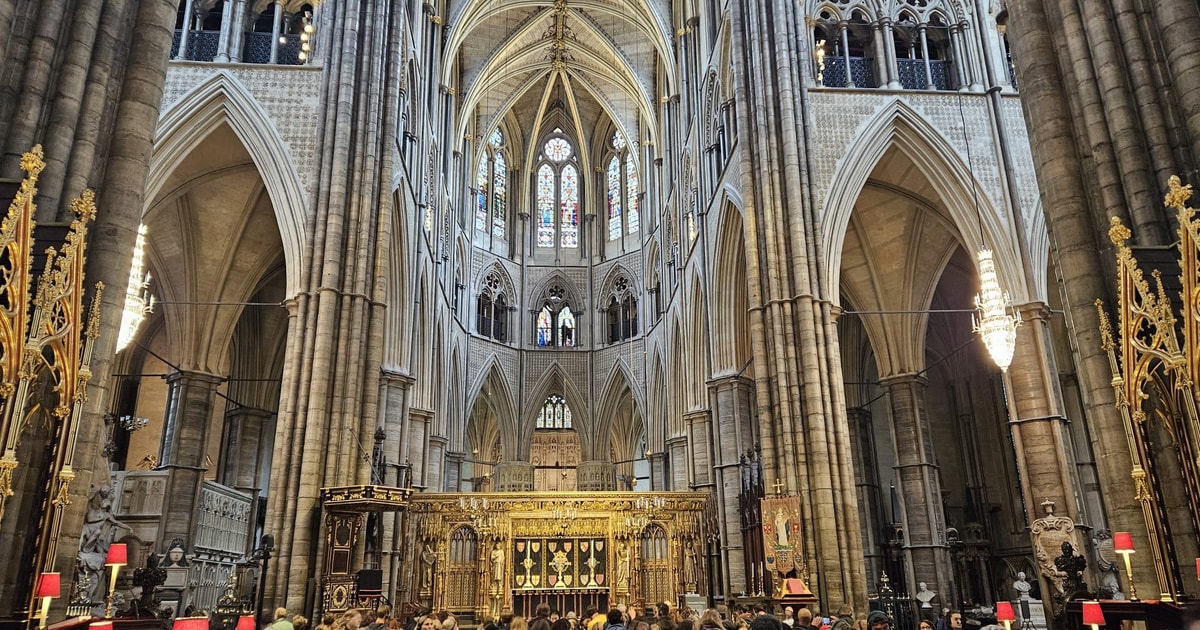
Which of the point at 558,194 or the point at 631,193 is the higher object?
the point at 558,194

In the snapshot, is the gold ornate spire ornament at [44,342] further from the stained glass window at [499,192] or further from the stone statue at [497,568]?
the stained glass window at [499,192]

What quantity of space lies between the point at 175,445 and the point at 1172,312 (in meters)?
20.7

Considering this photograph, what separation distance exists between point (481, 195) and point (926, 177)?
23116mm

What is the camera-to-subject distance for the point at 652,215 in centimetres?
3547

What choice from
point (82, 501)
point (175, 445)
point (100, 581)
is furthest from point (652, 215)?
point (82, 501)

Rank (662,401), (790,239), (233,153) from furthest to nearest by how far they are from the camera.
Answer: (662,401) < (233,153) < (790,239)

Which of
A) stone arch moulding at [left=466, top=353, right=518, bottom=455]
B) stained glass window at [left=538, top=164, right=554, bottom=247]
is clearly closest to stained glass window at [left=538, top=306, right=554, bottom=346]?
stone arch moulding at [left=466, top=353, right=518, bottom=455]

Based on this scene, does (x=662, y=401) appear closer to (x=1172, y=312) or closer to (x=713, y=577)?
(x=713, y=577)

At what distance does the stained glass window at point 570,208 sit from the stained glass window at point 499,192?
283 cm

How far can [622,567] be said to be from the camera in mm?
20297

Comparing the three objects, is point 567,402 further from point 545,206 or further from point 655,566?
point 655,566

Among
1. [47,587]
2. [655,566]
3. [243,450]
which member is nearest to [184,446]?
[243,450]

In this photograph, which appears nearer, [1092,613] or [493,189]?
[1092,613]

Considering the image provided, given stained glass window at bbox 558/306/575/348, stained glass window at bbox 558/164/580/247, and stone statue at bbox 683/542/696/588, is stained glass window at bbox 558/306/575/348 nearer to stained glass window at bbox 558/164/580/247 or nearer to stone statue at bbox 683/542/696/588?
stained glass window at bbox 558/164/580/247
